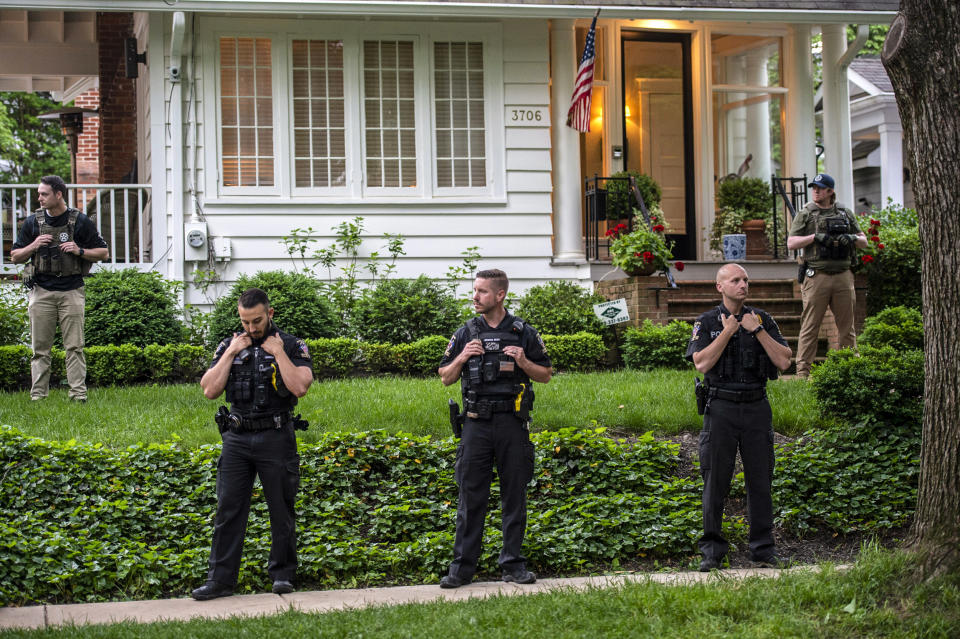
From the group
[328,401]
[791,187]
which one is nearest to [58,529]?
[328,401]

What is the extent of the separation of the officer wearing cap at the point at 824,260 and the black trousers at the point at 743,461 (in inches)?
175

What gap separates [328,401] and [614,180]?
633cm

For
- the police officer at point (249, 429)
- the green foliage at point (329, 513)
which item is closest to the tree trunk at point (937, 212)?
the green foliage at point (329, 513)

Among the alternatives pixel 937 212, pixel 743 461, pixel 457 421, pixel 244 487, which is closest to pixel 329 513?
pixel 244 487

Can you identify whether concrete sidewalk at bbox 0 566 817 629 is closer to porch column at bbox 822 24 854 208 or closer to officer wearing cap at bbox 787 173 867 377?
officer wearing cap at bbox 787 173 867 377

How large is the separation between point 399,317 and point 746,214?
569cm

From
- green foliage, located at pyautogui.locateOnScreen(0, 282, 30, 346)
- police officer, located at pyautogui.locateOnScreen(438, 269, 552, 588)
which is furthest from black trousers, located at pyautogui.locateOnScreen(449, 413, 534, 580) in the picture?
green foliage, located at pyautogui.locateOnScreen(0, 282, 30, 346)

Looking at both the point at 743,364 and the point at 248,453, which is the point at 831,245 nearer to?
the point at 743,364

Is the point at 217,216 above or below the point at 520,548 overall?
above

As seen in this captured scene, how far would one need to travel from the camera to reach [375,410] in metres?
8.92

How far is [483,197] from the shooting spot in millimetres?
13703

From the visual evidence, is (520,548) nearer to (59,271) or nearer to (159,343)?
(59,271)

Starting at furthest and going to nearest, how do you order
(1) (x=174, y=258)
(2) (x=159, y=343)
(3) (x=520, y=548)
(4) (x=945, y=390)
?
1. (1) (x=174, y=258)
2. (2) (x=159, y=343)
3. (3) (x=520, y=548)
4. (4) (x=945, y=390)

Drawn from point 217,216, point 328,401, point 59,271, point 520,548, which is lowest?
point 520,548
